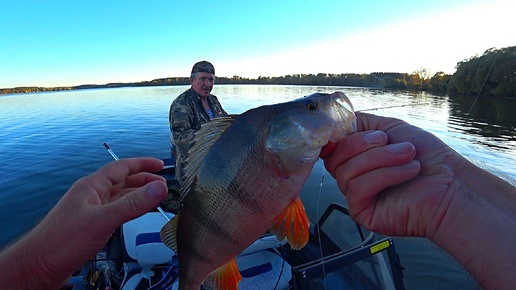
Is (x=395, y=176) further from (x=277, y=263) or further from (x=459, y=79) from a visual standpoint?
(x=459, y=79)

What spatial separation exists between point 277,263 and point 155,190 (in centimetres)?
299

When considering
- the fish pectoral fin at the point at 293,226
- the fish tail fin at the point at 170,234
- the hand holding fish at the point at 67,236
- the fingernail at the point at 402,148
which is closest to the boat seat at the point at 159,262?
the fish tail fin at the point at 170,234

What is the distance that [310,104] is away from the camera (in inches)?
69.9

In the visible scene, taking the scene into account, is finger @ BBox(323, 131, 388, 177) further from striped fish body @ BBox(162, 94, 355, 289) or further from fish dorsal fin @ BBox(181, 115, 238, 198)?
fish dorsal fin @ BBox(181, 115, 238, 198)

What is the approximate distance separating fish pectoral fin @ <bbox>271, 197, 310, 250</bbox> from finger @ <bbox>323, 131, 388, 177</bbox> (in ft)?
1.17

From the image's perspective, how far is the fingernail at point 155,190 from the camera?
1787 mm

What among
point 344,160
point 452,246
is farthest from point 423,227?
point 344,160

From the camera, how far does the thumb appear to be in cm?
171

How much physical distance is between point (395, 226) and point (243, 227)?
3.12 ft

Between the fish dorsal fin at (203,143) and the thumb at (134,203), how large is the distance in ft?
0.68

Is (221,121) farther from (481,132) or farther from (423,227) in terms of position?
(481,132)

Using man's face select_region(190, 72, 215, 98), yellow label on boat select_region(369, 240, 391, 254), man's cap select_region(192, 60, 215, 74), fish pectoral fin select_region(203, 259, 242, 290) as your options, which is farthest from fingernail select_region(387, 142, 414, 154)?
man's cap select_region(192, 60, 215, 74)

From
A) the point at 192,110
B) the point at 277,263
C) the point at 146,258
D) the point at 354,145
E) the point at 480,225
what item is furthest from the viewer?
the point at 192,110

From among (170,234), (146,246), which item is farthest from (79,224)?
(146,246)
